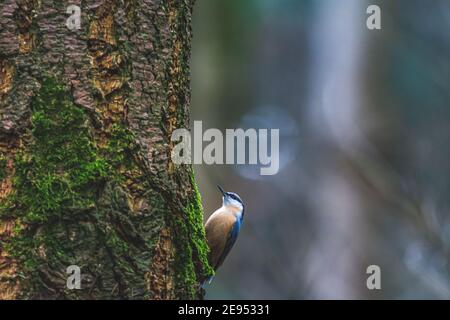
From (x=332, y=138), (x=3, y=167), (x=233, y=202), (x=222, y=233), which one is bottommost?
(x=222, y=233)

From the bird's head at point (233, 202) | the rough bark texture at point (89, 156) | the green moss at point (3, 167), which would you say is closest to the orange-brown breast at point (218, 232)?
the bird's head at point (233, 202)

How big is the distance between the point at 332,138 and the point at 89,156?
887 centimetres

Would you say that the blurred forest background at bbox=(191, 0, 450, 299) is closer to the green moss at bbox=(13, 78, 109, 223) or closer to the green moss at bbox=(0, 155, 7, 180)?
the green moss at bbox=(13, 78, 109, 223)

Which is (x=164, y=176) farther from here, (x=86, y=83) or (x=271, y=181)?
(x=271, y=181)

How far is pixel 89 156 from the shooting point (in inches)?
95.8

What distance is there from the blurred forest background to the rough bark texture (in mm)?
5898

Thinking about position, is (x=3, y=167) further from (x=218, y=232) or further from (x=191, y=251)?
(x=218, y=232)

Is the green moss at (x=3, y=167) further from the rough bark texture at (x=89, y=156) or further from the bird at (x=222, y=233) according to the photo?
the bird at (x=222, y=233)

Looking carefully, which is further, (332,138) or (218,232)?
(332,138)

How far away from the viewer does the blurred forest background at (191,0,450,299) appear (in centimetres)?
927

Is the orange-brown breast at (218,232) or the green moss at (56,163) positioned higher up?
the green moss at (56,163)

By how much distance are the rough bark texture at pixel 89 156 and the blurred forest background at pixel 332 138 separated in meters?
5.90

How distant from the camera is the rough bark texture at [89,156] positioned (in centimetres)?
237

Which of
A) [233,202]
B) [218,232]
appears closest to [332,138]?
[233,202]
